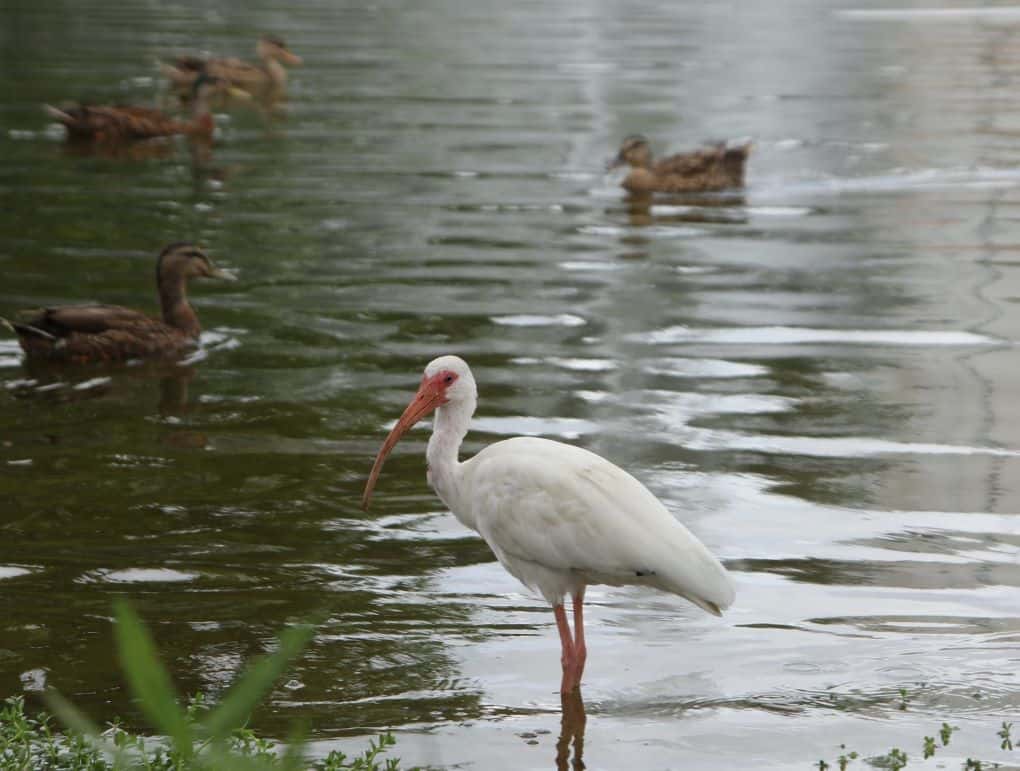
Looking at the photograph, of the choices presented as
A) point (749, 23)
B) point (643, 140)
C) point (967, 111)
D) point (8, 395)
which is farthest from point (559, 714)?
point (749, 23)

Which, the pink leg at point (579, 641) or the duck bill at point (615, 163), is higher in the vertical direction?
the duck bill at point (615, 163)

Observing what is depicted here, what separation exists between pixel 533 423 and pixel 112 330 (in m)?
3.52

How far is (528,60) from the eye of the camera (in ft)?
124

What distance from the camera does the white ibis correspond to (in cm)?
606

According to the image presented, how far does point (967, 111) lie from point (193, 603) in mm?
22612

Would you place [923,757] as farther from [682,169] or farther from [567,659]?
[682,169]

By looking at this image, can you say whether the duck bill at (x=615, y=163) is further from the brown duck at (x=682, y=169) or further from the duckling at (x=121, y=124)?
the duckling at (x=121, y=124)

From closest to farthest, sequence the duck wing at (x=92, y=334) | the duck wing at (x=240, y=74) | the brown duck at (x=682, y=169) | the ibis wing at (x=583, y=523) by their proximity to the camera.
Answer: the ibis wing at (x=583, y=523) < the duck wing at (x=92, y=334) < the brown duck at (x=682, y=169) < the duck wing at (x=240, y=74)

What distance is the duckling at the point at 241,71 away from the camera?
30.8 m

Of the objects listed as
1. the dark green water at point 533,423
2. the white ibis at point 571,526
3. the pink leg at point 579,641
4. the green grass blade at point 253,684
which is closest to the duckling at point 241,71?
the dark green water at point 533,423

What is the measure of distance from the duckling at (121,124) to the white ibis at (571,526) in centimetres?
1806

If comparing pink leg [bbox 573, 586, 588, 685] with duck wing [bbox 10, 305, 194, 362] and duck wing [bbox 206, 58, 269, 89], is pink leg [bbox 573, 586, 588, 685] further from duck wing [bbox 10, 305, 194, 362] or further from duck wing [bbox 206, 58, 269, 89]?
duck wing [bbox 206, 58, 269, 89]

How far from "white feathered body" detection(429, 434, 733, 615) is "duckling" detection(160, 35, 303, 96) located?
24670mm

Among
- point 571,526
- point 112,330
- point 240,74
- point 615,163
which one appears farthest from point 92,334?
point 240,74
